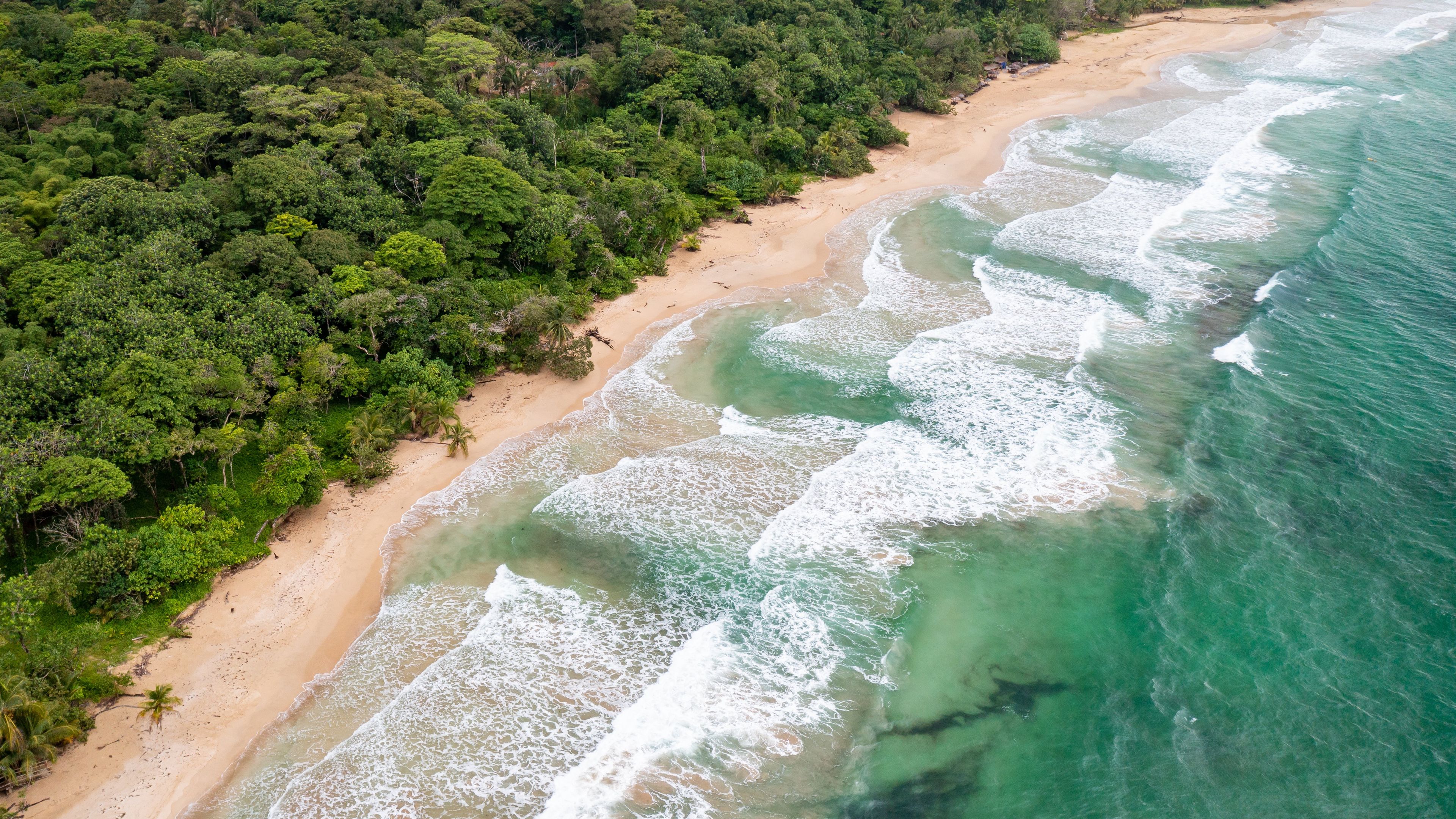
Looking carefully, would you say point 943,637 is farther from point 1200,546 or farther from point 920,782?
point 1200,546

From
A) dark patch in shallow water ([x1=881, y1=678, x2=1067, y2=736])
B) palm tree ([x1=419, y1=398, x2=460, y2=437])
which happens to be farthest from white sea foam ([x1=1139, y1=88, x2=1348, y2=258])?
palm tree ([x1=419, y1=398, x2=460, y2=437])

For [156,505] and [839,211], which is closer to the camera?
[156,505]

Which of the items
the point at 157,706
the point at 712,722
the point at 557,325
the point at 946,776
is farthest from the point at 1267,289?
the point at 157,706

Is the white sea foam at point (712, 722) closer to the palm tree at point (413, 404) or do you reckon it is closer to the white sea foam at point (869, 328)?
the white sea foam at point (869, 328)

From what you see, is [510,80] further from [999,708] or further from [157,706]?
[999,708]

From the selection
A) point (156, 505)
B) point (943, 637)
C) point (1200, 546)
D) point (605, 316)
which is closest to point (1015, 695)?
point (943, 637)

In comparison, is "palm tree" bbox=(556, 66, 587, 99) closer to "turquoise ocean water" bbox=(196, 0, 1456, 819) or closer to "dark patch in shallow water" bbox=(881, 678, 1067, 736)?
"turquoise ocean water" bbox=(196, 0, 1456, 819)
